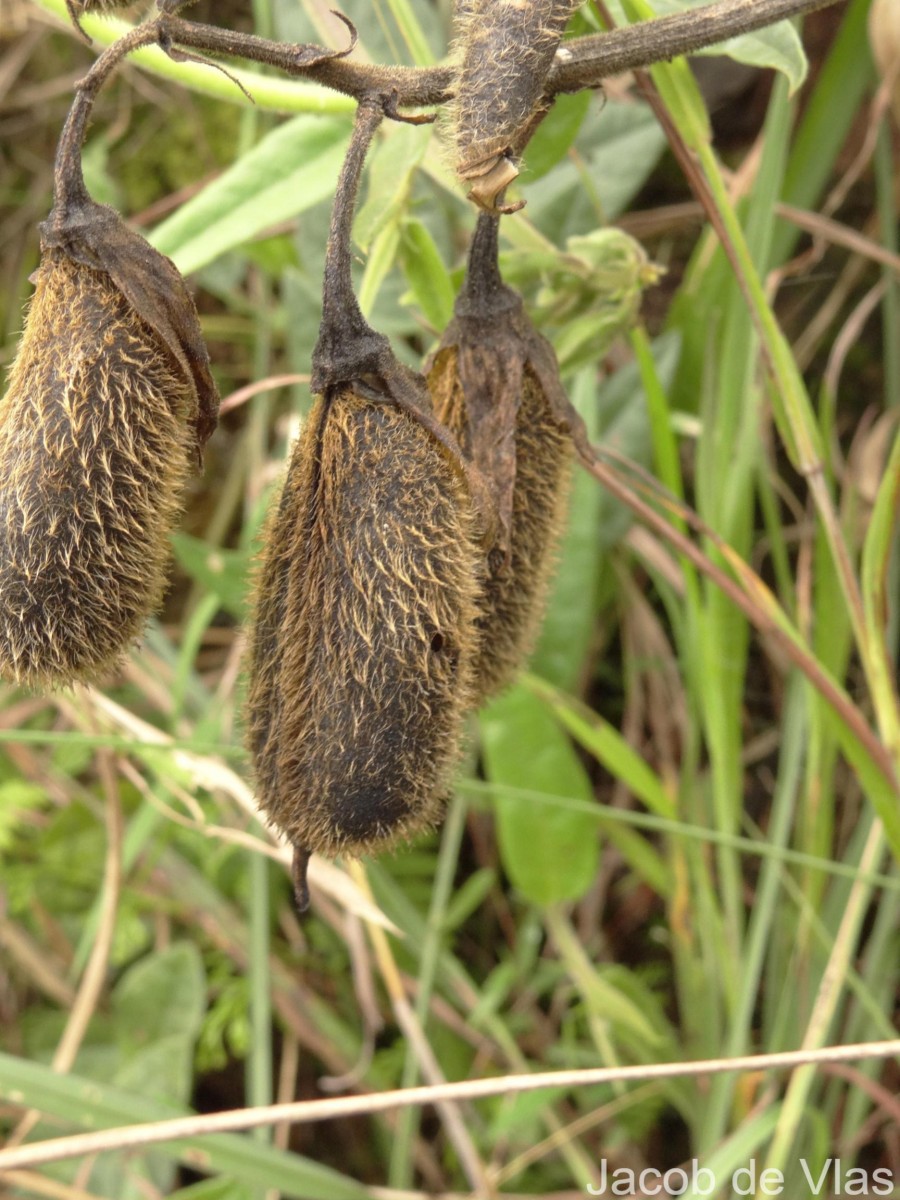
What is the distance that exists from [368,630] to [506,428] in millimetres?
234

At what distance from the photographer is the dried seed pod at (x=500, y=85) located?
841 mm

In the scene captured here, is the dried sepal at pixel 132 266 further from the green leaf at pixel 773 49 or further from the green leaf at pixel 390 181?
the green leaf at pixel 773 49

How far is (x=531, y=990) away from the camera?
1.90 meters

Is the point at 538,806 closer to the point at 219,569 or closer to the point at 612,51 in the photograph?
the point at 219,569

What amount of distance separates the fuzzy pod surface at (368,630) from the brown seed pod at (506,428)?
0.28 ft

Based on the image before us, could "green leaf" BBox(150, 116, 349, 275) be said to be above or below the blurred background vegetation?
above

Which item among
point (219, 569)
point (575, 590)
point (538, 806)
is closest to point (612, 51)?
point (575, 590)

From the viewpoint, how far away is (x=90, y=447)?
0.90m

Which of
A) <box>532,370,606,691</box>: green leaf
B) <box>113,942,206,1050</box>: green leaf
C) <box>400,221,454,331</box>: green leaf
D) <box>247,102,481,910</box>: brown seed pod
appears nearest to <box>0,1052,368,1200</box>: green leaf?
<box>113,942,206,1050</box>: green leaf

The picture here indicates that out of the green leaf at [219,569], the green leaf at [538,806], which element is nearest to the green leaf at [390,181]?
the green leaf at [219,569]

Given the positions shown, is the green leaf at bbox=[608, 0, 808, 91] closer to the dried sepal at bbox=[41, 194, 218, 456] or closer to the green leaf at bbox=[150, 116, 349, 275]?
the green leaf at bbox=[150, 116, 349, 275]

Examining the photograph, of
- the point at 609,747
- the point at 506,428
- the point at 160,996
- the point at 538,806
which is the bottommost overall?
the point at 160,996

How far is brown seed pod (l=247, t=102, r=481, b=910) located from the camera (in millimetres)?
889

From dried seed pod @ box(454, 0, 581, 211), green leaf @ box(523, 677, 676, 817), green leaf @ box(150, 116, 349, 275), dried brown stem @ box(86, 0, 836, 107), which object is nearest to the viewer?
dried seed pod @ box(454, 0, 581, 211)
